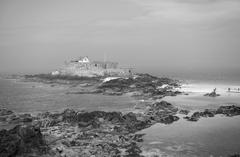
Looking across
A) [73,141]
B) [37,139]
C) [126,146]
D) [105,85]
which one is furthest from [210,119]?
[105,85]

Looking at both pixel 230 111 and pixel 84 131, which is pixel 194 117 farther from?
pixel 84 131

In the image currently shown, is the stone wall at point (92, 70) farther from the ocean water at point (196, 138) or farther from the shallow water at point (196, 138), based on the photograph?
the shallow water at point (196, 138)

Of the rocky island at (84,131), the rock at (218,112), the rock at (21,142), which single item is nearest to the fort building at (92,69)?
the rocky island at (84,131)

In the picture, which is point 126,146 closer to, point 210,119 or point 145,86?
point 210,119

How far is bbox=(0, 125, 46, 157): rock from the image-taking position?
1744 centimetres

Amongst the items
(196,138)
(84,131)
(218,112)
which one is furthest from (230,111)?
(84,131)

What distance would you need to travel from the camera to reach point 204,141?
22.2 meters

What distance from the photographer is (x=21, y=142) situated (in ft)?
59.5

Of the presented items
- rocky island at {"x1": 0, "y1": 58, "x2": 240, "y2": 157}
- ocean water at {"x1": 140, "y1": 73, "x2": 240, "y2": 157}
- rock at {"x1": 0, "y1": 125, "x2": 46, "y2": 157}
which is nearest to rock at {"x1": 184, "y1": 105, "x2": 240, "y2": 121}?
rocky island at {"x1": 0, "y1": 58, "x2": 240, "y2": 157}

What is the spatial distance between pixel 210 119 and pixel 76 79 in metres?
58.1

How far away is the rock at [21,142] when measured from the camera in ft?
57.2

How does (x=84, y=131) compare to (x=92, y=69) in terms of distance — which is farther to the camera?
(x=92, y=69)

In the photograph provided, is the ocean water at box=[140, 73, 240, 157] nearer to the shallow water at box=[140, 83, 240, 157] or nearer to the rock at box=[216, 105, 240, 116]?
the shallow water at box=[140, 83, 240, 157]

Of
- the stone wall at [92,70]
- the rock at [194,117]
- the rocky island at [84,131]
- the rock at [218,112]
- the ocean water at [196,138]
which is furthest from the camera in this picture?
the stone wall at [92,70]
